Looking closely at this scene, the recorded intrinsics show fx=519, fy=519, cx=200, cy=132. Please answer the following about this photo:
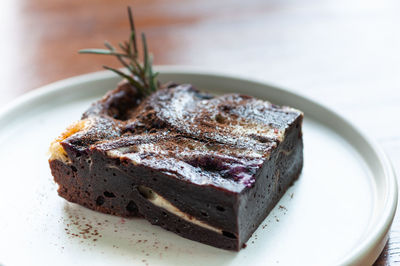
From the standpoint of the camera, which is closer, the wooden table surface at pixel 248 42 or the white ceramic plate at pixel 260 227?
the white ceramic plate at pixel 260 227

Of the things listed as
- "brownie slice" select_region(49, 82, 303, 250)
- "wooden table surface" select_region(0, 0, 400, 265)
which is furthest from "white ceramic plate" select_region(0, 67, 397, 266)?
"wooden table surface" select_region(0, 0, 400, 265)

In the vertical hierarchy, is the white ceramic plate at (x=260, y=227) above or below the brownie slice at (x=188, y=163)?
below

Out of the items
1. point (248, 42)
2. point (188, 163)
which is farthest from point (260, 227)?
point (248, 42)

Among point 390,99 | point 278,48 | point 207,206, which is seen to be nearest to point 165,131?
point 207,206

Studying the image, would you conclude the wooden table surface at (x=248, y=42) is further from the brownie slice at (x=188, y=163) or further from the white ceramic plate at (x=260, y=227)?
the brownie slice at (x=188, y=163)

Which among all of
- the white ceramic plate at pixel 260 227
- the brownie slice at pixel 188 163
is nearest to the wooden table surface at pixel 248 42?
the white ceramic plate at pixel 260 227

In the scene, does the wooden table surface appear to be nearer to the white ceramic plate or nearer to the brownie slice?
the white ceramic plate
